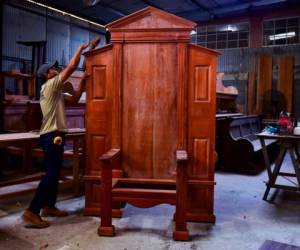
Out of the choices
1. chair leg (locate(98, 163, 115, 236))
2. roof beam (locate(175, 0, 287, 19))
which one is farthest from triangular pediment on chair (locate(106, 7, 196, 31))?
roof beam (locate(175, 0, 287, 19))

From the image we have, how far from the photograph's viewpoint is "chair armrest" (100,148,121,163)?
294cm

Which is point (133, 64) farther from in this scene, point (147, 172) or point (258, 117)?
point (258, 117)

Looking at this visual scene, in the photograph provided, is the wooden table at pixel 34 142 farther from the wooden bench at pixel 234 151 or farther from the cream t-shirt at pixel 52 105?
the wooden bench at pixel 234 151

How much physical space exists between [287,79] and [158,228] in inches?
292

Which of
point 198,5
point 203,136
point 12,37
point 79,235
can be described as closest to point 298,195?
point 203,136

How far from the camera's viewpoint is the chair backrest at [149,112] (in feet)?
10.9

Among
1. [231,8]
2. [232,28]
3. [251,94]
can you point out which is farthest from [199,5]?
[251,94]

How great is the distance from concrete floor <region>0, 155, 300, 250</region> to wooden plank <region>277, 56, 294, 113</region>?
5531mm

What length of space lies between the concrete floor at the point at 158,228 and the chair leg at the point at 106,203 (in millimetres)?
74

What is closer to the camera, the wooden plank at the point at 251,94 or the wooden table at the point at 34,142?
the wooden table at the point at 34,142

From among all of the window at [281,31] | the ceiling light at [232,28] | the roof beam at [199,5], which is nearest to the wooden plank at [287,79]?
the window at [281,31]

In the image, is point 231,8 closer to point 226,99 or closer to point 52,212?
point 226,99

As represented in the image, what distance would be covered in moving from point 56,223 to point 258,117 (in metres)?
6.61

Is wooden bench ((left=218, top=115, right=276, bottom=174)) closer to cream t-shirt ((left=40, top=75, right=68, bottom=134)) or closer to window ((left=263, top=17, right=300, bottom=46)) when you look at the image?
cream t-shirt ((left=40, top=75, right=68, bottom=134))
